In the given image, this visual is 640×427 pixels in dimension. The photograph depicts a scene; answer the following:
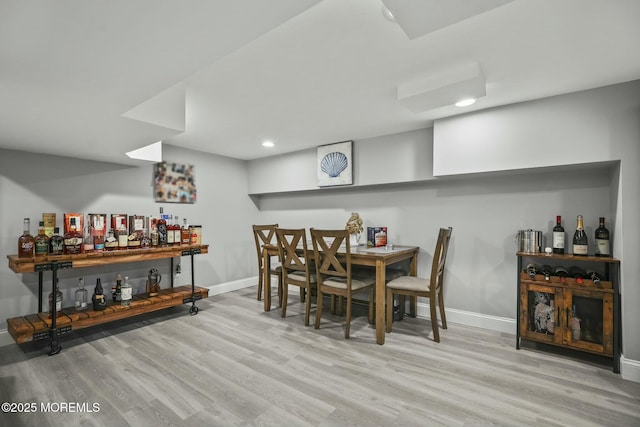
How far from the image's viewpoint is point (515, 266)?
9.30ft

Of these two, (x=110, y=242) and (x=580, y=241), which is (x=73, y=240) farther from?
(x=580, y=241)

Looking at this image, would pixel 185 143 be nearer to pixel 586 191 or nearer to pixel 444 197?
pixel 444 197

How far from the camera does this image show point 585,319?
227 centimetres

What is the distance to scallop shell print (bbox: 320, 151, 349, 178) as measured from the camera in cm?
374

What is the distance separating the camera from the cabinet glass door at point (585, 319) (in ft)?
7.11

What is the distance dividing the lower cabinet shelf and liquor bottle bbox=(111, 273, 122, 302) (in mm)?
154

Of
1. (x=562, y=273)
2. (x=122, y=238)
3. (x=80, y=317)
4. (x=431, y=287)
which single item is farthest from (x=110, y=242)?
(x=562, y=273)

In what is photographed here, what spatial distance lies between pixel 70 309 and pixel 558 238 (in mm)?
4497

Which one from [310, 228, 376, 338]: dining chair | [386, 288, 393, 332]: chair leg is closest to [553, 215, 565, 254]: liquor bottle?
[386, 288, 393, 332]: chair leg

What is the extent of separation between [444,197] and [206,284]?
3.41 meters

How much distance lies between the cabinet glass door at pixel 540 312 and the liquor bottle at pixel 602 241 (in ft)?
1.44

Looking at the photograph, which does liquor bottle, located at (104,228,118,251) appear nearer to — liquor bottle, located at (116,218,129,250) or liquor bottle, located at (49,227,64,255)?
liquor bottle, located at (116,218,129,250)

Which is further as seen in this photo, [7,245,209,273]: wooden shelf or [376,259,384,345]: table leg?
[376,259,384,345]: table leg

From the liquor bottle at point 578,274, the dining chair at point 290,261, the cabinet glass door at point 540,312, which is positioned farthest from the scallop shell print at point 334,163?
the liquor bottle at point 578,274
